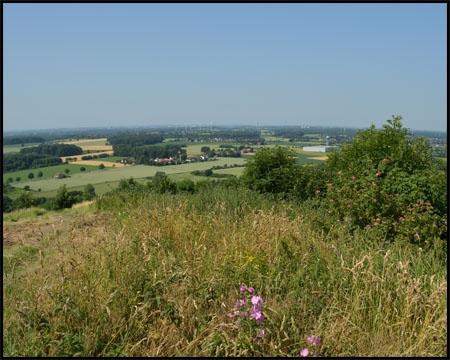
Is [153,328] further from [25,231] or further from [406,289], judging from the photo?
[25,231]

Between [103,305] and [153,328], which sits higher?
[103,305]

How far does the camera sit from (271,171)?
1028 cm

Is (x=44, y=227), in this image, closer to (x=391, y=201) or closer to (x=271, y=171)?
(x=271, y=171)

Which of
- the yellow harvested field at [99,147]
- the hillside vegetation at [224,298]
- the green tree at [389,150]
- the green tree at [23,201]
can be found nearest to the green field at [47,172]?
the yellow harvested field at [99,147]

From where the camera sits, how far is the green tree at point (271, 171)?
10.1 metres

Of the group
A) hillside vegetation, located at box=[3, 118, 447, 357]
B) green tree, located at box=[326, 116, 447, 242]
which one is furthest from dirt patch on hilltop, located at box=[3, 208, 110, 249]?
green tree, located at box=[326, 116, 447, 242]

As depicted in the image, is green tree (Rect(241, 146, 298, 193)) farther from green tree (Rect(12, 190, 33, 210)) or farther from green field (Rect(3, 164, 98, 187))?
green field (Rect(3, 164, 98, 187))

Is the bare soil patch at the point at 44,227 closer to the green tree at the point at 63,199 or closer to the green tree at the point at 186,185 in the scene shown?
the green tree at the point at 63,199

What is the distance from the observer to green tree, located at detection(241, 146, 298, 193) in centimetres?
1010

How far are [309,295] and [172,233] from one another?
2.17 metres

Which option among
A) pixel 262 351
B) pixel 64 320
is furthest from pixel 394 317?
pixel 64 320

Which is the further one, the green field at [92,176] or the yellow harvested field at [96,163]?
the yellow harvested field at [96,163]

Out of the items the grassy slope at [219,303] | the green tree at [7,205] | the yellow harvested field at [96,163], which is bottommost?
the green tree at [7,205]

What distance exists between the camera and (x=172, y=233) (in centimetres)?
491
